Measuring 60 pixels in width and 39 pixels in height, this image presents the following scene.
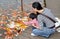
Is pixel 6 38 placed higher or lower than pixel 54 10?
lower

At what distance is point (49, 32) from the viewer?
476cm

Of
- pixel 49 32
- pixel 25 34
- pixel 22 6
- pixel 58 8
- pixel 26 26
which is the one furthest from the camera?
pixel 22 6

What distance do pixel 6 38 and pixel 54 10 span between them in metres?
1.90

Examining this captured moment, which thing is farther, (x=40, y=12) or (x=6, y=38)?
(x=6, y=38)

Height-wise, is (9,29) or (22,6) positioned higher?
(22,6)

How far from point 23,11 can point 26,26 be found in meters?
1.10

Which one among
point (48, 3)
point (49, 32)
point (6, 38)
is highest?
point (48, 3)

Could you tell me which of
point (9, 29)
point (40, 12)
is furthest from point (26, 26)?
point (40, 12)

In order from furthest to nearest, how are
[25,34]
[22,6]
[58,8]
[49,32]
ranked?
[22,6], [58,8], [25,34], [49,32]

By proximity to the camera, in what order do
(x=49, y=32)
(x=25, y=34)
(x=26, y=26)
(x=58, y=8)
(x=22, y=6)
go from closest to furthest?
1. (x=49, y=32)
2. (x=25, y=34)
3. (x=26, y=26)
4. (x=58, y=8)
5. (x=22, y=6)

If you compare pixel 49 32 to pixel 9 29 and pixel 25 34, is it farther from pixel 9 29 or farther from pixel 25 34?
pixel 9 29

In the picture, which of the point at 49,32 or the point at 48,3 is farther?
the point at 48,3

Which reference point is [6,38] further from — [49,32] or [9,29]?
[49,32]

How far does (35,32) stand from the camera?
482cm
